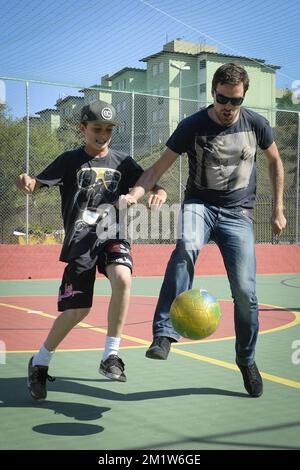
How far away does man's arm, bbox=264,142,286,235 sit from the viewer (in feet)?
15.3

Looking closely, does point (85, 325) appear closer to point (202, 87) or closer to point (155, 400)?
point (155, 400)

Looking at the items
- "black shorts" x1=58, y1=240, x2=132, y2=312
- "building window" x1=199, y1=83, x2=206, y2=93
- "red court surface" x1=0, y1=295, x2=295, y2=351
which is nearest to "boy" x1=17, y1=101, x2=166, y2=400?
"black shorts" x1=58, y1=240, x2=132, y2=312

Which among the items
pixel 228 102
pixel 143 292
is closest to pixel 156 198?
pixel 228 102

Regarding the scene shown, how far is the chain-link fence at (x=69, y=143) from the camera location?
15258 millimetres

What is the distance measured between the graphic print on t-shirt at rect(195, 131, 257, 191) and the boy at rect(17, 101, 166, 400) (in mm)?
342

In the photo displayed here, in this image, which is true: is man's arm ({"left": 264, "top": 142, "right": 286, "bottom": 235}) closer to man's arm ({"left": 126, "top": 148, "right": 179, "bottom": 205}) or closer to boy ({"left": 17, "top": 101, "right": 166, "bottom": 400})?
man's arm ({"left": 126, "top": 148, "right": 179, "bottom": 205})

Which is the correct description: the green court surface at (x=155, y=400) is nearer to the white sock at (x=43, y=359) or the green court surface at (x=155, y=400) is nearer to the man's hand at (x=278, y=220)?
the white sock at (x=43, y=359)

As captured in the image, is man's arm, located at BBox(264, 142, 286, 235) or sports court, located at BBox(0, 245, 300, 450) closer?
sports court, located at BBox(0, 245, 300, 450)

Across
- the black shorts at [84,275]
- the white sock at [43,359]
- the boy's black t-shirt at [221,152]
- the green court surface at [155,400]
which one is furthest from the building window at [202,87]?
the white sock at [43,359]

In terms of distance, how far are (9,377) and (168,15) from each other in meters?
10.7

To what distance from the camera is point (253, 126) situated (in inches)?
181

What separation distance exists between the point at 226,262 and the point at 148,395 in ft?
3.39

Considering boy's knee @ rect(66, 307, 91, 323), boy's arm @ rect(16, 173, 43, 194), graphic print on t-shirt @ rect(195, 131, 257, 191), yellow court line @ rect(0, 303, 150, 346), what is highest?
graphic print on t-shirt @ rect(195, 131, 257, 191)

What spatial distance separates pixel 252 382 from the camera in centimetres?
→ 445
